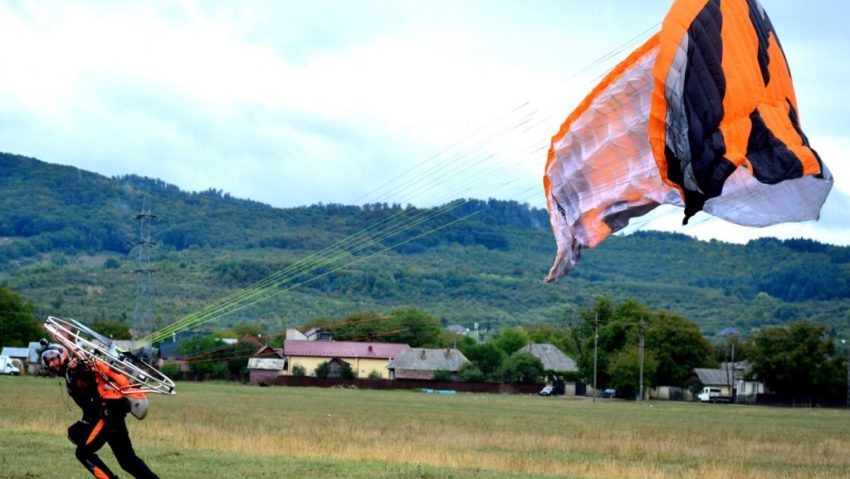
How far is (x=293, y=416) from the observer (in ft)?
126

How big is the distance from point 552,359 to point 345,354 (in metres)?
21.9

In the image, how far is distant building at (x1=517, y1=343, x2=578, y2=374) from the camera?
374 feet

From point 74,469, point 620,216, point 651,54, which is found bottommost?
point 74,469

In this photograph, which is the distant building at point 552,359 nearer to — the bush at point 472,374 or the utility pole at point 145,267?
the bush at point 472,374

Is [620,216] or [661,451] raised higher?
[620,216]

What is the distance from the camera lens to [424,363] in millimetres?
106375

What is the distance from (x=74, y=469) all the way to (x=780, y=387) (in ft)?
275

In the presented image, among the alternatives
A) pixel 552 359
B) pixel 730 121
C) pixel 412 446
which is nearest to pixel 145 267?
pixel 412 446

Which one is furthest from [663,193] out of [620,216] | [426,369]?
[426,369]

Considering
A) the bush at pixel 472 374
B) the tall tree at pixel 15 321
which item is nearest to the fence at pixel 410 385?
the bush at pixel 472 374

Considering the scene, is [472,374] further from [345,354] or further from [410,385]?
[345,354]

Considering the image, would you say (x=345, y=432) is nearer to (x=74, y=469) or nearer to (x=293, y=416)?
(x=293, y=416)

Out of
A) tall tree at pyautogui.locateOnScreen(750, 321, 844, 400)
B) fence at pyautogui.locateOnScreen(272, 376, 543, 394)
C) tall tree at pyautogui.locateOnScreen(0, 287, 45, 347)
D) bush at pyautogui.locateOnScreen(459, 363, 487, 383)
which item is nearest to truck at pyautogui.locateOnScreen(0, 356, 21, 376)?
tall tree at pyautogui.locateOnScreen(0, 287, 45, 347)

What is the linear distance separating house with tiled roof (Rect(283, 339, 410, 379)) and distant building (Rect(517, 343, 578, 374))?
43.9 ft
